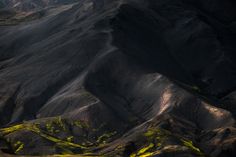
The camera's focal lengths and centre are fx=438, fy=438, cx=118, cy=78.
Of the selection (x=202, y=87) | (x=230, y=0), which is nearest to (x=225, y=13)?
(x=230, y=0)

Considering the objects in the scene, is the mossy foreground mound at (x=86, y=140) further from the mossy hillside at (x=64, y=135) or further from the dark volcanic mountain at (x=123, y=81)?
the dark volcanic mountain at (x=123, y=81)

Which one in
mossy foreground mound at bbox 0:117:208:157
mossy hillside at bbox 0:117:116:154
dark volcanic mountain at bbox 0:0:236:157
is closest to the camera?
mossy foreground mound at bbox 0:117:208:157

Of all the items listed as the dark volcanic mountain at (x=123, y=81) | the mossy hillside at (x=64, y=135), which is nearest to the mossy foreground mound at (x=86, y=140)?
the mossy hillside at (x=64, y=135)

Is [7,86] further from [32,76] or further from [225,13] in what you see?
[225,13]

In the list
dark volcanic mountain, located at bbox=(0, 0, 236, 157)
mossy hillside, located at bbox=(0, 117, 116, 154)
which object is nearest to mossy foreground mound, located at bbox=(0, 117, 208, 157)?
mossy hillside, located at bbox=(0, 117, 116, 154)

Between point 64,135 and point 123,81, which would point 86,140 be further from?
point 123,81

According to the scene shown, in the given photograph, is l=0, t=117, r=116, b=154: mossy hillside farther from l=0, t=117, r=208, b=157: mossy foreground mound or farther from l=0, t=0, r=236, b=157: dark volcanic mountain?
l=0, t=0, r=236, b=157: dark volcanic mountain

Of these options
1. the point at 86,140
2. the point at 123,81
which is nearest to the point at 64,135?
the point at 86,140

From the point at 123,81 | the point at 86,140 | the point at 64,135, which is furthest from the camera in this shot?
the point at 123,81
